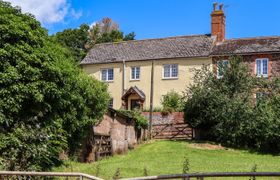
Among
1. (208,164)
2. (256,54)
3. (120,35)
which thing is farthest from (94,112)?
(120,35)

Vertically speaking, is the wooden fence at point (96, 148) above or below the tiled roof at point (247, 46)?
below

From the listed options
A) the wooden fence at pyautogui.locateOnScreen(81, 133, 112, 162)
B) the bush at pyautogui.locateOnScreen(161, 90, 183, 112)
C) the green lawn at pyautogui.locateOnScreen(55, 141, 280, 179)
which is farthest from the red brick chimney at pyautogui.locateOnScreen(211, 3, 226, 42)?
the wooden fence at pyautogui.locateOnScreen(81, 133, 112, 162)

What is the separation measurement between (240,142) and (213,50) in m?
13.8

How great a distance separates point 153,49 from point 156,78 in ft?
10.6

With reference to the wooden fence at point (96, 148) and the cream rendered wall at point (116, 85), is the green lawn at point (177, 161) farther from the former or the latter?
the cream rendered wall at point (116, 85)

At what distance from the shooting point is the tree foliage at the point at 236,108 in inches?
1003

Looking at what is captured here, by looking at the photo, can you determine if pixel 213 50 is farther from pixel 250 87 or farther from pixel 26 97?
pixel 26 97

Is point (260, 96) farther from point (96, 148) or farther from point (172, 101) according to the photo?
point (96, 148)

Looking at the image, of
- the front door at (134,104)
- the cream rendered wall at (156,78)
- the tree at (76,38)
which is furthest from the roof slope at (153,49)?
the tree at (76,38)

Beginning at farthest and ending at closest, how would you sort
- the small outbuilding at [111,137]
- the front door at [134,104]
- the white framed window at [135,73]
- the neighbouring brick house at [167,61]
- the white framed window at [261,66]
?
the white framed window at [135,73] < the front door at [134,104] < the neighbouring brick house at [167,61] < the white framed window at [261,66] < the small outbuilding at [111,137]

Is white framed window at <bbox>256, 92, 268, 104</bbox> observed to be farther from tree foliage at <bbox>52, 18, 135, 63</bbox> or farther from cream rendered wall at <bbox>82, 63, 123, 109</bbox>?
tree foliage at <bbox>52, 18, 135, 63</bbox>

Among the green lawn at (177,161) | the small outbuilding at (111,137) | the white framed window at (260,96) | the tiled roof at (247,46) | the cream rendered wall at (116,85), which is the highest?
the tiled roof at (247,46)

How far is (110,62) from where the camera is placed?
1667 inches

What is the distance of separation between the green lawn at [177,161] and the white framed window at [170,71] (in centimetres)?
1343
